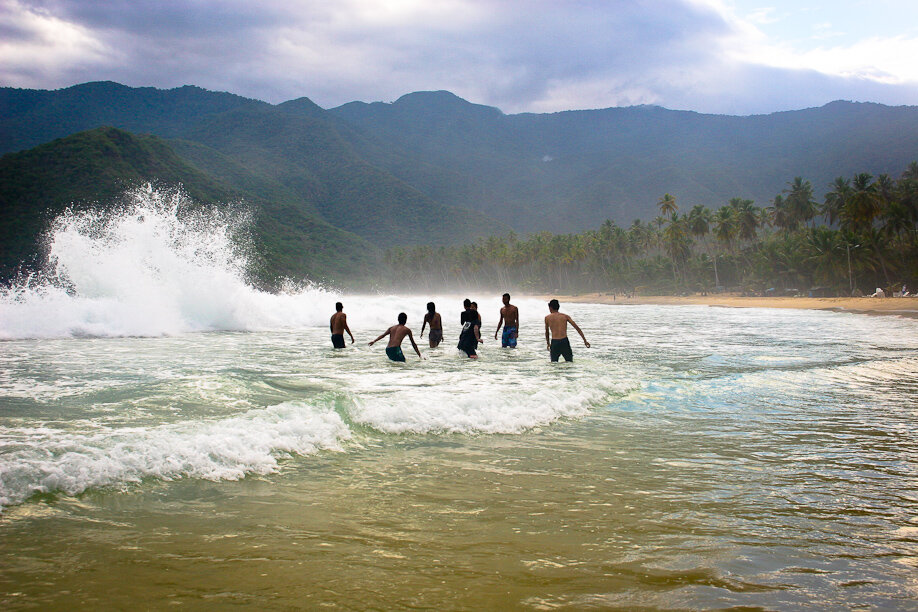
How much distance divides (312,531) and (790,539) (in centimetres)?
303

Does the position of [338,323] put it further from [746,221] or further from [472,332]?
[746,221]

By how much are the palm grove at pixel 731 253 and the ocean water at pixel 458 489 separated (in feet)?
195

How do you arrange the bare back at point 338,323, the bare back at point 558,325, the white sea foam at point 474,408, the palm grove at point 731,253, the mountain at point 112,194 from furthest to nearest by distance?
the mountain at point 112,194 < the palm grove at point 731,253 < the bare back at point 338,323 < the bare back at point 558,325 < the white sea foam at point 474,408

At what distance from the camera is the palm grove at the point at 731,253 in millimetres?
60125

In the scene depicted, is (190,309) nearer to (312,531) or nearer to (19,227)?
(312,531)

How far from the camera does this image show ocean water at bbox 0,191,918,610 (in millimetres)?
3107

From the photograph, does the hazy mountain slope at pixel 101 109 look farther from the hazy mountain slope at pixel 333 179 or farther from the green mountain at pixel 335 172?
the hazy mountain slope at pixel 333 179

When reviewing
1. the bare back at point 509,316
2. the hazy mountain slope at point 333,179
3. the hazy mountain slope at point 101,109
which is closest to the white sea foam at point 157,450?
A: the bare back at point 509,316

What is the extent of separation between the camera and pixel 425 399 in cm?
841

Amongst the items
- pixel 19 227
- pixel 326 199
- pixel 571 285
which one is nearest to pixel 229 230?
pixel 19 227

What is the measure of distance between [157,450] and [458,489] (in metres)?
2.72

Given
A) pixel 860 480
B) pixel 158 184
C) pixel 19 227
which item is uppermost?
pixel 158 184

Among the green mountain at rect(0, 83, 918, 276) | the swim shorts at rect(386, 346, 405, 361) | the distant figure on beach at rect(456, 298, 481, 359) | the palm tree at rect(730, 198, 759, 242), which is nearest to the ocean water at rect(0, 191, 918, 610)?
the swim shorts at rect(386, 346, 405, 361)

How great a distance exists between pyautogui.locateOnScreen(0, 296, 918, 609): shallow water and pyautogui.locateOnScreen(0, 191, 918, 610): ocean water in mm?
22
